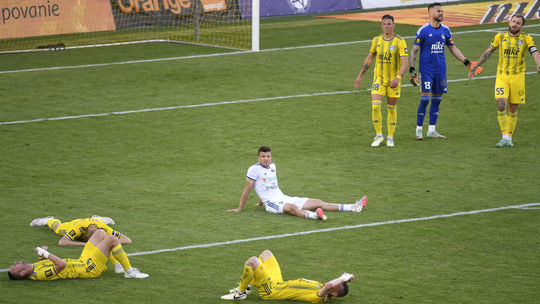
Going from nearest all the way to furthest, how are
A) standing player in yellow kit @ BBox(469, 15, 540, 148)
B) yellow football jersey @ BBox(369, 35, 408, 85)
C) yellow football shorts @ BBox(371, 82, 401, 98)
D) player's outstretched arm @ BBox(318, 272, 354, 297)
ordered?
player's outstretched arm @ BBox(318, 272, 354, 297) → standing player in yellow kit @ BBox(469, 15, 540, 148) → yellow football jersey @ BBox(369, 35, 408, 85) → yellow football shorts @ BBox(371, 82, 401, 98)

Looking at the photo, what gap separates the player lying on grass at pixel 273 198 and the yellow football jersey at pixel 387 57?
14.5 feet

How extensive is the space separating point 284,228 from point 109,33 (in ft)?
66.8

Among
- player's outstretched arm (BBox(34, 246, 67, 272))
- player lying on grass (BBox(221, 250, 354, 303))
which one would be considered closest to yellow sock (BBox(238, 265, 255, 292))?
player lying on grass (BBox(221, 250, 354, 303))

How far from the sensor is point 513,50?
15945 millimetres

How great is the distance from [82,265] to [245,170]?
544cm

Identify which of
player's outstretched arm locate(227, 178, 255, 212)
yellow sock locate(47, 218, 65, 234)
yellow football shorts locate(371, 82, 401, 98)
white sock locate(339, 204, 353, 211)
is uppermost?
yellow football shorts locate(371, 82, 401, 98)

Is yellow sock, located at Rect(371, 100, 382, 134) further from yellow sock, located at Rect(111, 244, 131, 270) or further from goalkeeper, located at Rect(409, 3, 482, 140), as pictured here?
yellow sock, located at Rect(111, 244, 131, 270)

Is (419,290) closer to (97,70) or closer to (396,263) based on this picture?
(396,263)

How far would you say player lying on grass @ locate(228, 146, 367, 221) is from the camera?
12523mm

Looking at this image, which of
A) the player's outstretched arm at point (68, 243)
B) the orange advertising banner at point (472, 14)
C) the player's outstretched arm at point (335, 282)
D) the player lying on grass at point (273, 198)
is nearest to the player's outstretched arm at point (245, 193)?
the player lying on grass at point (273, 198)

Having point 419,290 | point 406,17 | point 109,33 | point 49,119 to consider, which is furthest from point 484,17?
point 419,290

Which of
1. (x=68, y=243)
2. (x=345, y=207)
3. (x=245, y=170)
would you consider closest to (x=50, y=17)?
(x=245, y=170)

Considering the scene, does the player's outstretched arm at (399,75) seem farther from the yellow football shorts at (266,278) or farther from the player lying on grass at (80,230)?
the yellow football shorts at (266,278)

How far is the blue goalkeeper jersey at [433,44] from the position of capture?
1666cm
